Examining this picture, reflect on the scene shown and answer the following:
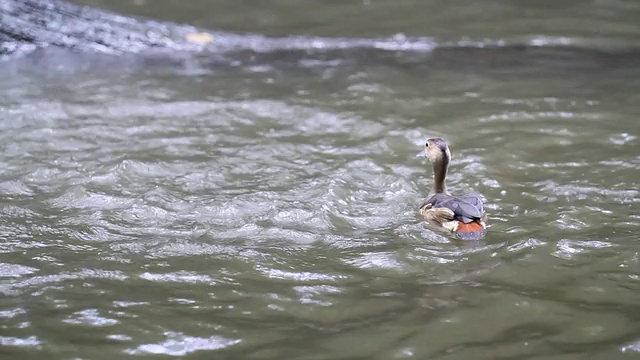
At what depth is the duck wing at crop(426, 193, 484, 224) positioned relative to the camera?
216 inches

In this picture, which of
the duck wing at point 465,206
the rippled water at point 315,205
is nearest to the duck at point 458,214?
Answer: the duck wing at point 465,206

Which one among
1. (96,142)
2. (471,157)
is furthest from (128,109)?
(471,157)

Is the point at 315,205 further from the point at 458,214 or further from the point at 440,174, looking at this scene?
the point at 458,214

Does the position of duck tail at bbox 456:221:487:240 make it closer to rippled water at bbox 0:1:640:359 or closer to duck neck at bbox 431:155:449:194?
rippled water at bbox 0:1:640:359

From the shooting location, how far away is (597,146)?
7.27m

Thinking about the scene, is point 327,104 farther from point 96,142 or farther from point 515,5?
point 515,5

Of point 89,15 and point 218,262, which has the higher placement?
point 89,15

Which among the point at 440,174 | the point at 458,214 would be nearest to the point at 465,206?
the point at 458,214

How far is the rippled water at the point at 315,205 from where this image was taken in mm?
4133

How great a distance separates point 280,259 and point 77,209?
6.14 ft

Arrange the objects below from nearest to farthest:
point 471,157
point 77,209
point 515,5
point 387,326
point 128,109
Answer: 1. point 387,326
2. point 77,209
3. point 471,157
4. point 128,109
5. point 515,5

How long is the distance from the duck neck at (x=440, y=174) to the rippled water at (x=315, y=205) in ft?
1.12

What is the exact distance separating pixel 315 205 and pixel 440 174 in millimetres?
1086

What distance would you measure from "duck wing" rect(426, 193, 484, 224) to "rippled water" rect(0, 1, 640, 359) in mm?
210
